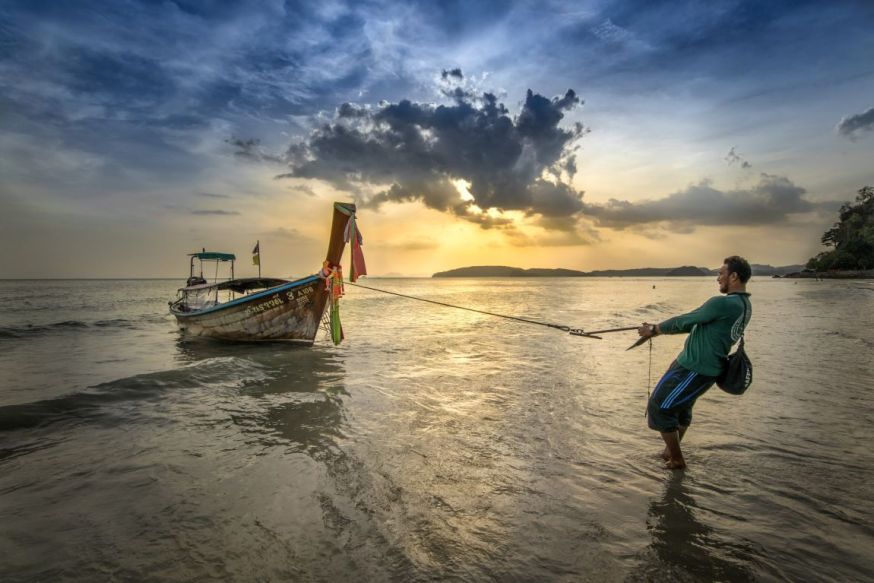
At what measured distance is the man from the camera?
4316 millimetres

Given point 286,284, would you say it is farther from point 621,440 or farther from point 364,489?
point 621,440

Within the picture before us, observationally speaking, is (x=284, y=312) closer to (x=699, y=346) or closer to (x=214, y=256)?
(x=214, y=256)

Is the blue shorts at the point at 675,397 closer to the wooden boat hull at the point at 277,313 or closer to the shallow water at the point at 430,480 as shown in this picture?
the shallow water at the point at 430,480

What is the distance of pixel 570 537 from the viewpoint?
3555mm

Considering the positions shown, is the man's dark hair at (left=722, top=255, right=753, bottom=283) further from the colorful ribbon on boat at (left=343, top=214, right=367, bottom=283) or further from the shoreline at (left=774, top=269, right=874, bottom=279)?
the shoreline at (left=774, top=269, right=874, bottom=279)

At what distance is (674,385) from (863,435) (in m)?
3.79

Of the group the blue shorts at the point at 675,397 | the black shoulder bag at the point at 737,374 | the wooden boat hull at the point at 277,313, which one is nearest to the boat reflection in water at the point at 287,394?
the wooden boat hull at the point at 277,313

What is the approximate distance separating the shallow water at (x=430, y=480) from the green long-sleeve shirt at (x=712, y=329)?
1363 mm

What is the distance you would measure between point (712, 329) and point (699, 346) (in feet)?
0.76

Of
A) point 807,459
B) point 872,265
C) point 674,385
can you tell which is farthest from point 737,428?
point 872,265

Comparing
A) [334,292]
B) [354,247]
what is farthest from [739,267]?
[334,292]

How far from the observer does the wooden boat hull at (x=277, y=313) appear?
15.0 metres

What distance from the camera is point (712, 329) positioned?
4.41m

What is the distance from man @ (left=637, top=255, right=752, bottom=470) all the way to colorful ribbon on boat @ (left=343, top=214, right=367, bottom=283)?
8774 millimetres
